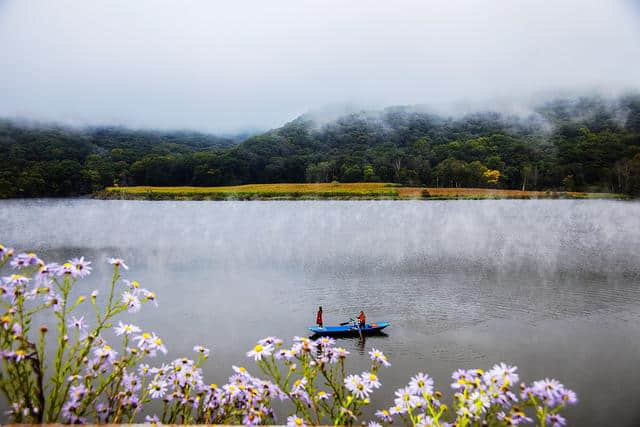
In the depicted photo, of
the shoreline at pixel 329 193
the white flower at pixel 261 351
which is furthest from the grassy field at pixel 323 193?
the white flower at pixel 261 351

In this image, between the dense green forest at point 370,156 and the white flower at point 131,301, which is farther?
the dense green forest at point 370,156

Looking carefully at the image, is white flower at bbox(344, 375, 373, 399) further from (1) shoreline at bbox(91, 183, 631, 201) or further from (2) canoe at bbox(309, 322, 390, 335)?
(1) shoreline at bbox(91, 183, 631, 201)

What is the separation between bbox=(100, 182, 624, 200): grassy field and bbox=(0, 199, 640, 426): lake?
42.3 m

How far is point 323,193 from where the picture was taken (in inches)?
3433

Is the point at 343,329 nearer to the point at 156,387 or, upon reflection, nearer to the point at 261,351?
the point at 261,351

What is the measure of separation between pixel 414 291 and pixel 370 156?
85331 mm

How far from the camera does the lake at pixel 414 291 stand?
38.0 feet

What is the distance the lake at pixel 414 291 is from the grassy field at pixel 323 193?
42.3m

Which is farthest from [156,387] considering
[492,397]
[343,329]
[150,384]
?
[343,329]

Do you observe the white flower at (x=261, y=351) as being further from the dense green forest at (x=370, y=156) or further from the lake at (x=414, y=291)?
the dense green forest at (x=370, y=156)

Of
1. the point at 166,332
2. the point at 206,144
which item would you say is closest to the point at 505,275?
the point at 166,332

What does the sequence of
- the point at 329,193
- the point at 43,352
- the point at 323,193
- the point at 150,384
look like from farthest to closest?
the point at 329,193 < the point at 323,193 < the point at 150,384 < the point at 43,352

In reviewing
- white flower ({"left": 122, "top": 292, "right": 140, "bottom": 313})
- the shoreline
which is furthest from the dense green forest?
white flower ({"left": 122, "top": 292, "right": 140, "bottom": 313})

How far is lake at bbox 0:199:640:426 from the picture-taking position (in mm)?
11586
